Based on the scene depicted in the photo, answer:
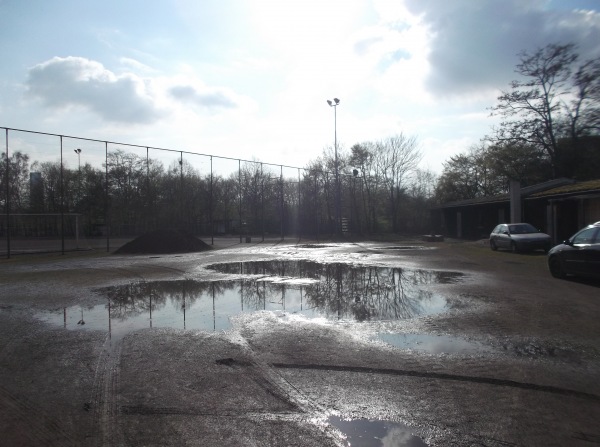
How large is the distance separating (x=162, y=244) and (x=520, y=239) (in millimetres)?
19768

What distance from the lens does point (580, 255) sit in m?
11.6

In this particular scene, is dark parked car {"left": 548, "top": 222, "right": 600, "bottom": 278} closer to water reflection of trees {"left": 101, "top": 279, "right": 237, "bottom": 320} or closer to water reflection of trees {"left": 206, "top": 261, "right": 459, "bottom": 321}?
water reflection of trees {"left": 206, "top": 261, "right": 459, "bottom": 321}

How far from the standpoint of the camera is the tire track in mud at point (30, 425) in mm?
3551

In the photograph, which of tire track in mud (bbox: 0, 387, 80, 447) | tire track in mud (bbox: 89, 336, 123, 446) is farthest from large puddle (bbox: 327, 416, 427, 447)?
tire track in mud (bbox: 0, 387, 80, 447)

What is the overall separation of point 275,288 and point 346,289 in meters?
1.86

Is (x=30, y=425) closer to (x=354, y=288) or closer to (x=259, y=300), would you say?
(x=259, y=300)

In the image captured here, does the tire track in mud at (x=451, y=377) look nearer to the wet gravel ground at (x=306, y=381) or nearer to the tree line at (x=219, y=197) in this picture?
the wet gravel ground at (x=306, y=381)

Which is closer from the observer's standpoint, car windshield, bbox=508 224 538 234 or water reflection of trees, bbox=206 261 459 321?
water reflection of trees, bbox=206 261 459 321

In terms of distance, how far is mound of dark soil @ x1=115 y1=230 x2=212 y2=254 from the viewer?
2555cm

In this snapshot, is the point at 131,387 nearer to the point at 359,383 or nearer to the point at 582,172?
the point at 359,383

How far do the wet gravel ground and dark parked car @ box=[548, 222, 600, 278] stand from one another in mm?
3204

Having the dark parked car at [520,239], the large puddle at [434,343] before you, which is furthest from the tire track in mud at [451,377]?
the dark parked car at [520,239]

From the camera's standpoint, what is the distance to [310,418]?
3.85m

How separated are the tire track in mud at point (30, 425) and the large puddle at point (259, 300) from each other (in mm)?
2826
